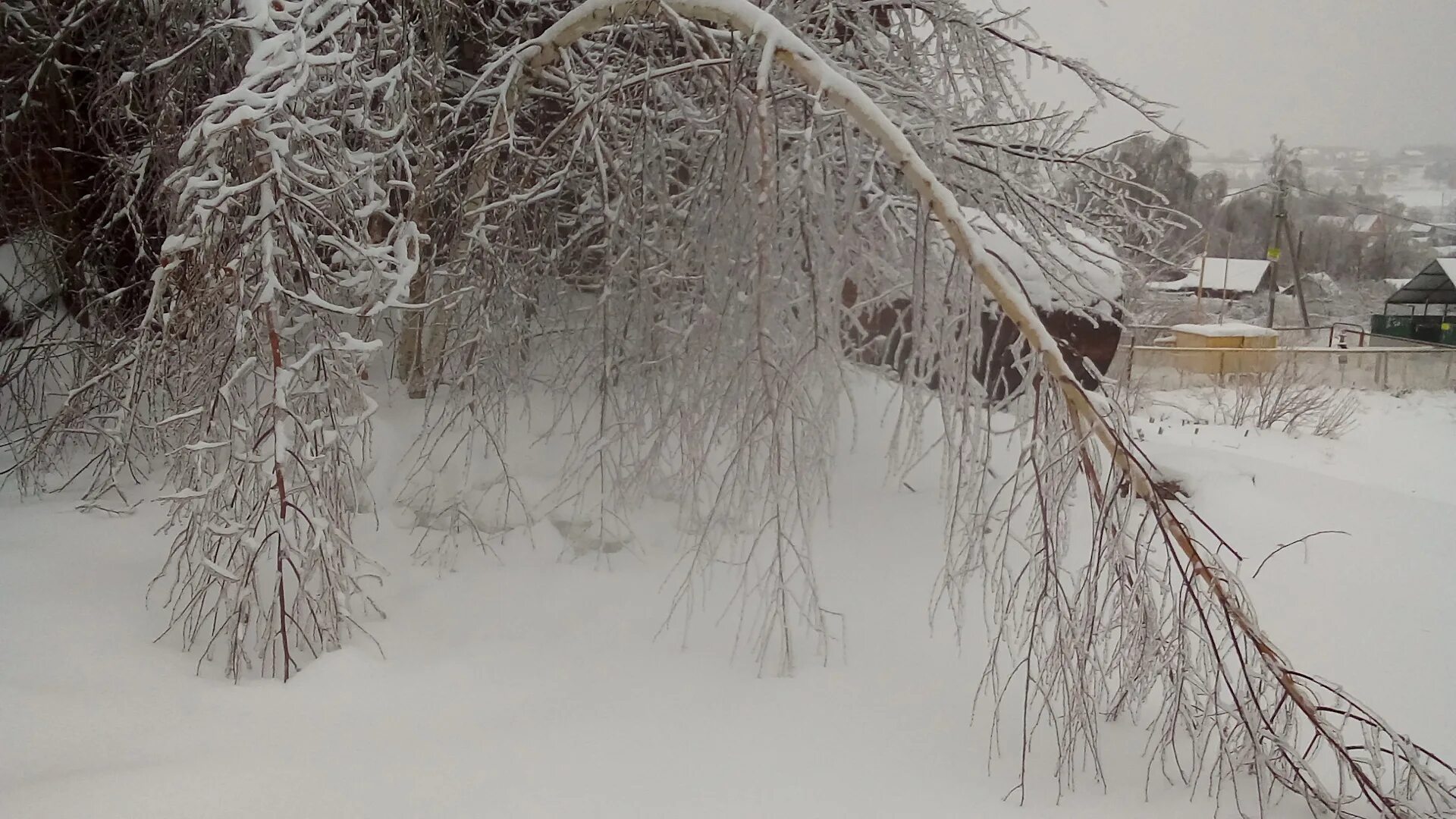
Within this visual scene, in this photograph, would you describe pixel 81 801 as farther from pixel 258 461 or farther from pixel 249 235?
pixel 249 235

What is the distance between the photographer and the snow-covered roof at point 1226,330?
3914 millimetres

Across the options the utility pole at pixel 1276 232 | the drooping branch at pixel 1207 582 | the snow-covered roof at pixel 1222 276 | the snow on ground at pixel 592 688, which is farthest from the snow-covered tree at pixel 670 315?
the utility pole at pixel 1276 232

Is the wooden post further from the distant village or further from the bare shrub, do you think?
the bare shrub

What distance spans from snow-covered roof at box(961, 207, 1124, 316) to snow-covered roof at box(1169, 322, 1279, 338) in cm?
44

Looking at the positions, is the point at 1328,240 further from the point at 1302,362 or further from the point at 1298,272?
the point at 1302,362

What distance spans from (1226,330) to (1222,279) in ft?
0.80

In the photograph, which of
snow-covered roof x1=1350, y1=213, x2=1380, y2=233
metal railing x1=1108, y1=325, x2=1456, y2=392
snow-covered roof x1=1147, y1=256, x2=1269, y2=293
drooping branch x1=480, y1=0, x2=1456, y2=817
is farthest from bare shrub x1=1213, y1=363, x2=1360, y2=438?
drooping branch x1=480, y1=0, x2=1456, y2=817

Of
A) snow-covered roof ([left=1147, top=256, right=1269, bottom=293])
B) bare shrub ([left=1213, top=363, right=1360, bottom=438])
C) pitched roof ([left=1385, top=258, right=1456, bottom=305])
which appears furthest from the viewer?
snow-covered roof ([left=1147, top=256, right=1269, bottom=293])

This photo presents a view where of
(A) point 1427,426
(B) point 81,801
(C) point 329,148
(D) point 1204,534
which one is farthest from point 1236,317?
(B) point 81,801

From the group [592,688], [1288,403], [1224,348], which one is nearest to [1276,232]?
[1224,348]

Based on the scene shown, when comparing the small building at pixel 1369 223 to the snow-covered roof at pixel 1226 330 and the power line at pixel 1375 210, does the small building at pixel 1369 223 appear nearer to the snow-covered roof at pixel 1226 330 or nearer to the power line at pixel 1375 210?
the power line at pixel 1375 210

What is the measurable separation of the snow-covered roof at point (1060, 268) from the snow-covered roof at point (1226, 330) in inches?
17.3

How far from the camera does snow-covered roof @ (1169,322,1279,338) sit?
12.8 ft

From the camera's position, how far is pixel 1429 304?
128 inches
